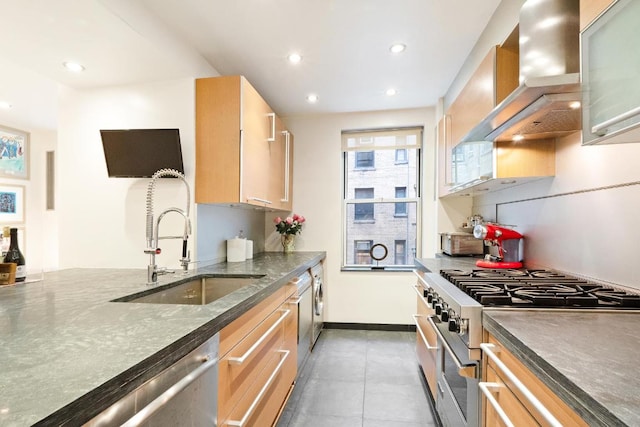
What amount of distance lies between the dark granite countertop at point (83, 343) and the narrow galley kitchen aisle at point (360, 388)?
1097 mm

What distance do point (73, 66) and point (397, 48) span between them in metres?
2.13

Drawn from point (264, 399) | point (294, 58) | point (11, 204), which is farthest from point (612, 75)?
point (11, 204)

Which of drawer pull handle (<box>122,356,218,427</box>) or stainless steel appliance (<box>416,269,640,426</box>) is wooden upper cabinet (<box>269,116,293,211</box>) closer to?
stainless steel appliance (<box>416,269,640,426</box>)

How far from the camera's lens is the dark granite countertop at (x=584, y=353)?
511 millimetres

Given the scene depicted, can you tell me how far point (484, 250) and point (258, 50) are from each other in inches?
95.3

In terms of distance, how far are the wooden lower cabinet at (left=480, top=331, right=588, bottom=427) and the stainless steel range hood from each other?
90cm

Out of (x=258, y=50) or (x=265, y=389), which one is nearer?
(x=265, y=389)

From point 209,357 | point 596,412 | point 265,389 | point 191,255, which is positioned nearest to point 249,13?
point 191,255

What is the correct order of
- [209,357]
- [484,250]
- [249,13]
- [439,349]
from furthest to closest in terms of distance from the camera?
1. [484,250]
2. [249,13]
3. [439,349]
4. [209,357]

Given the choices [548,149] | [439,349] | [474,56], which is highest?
[474,56]

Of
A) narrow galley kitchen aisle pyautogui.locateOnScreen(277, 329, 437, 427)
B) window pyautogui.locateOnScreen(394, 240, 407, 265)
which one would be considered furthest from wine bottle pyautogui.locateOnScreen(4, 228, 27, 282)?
window pyautogui.locateOnScreen(394, 240, 407, 265)

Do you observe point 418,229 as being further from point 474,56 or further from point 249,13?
point 249,13

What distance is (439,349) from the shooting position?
161 cm

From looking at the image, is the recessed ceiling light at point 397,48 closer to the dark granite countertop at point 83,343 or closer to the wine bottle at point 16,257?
the dark granite countertop at point 83,343
